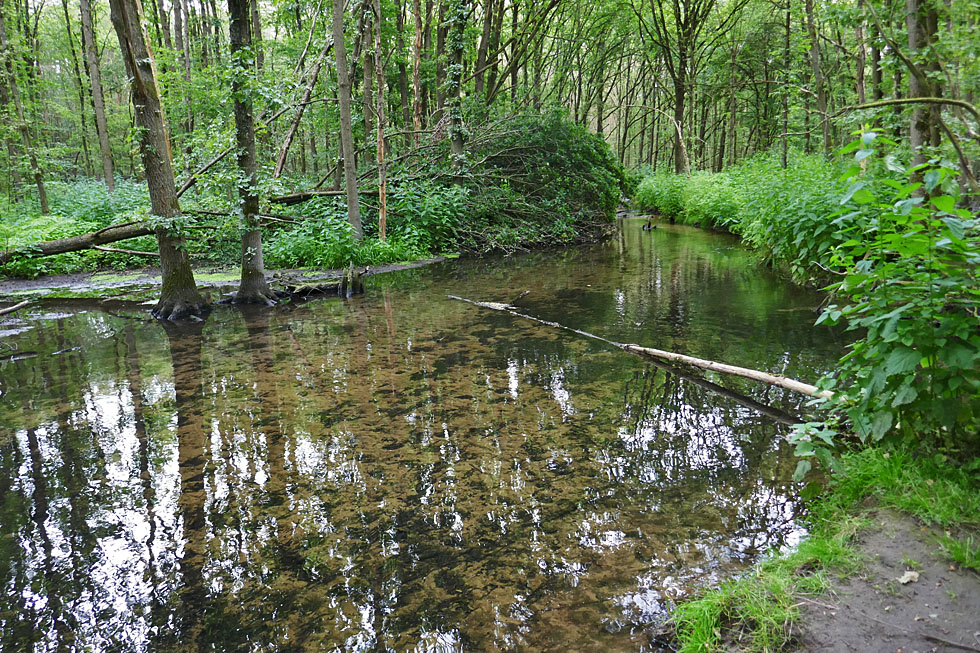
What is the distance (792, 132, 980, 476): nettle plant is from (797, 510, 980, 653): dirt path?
0.57 m

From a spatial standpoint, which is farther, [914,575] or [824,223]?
[824,223]

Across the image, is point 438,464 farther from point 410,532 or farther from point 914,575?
point 914,575

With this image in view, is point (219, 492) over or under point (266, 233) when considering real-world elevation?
under

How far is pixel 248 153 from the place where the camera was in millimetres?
9664

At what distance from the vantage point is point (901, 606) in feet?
7.61

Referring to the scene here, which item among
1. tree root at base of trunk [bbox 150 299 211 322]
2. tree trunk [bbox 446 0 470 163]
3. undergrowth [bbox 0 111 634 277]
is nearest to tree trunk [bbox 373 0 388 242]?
undergrowth [bbox 0 111 634 277]

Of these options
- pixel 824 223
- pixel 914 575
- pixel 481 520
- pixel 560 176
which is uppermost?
pixel 560 176

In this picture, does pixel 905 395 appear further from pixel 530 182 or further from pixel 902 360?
pixel 530 182

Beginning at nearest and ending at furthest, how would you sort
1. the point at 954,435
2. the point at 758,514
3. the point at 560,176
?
the point at 954,435, the point at 758,514, the point at 560,176

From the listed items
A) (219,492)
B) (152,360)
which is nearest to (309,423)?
(219,492)

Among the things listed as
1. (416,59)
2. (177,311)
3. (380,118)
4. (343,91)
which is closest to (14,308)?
(177,311)

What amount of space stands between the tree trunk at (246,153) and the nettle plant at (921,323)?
347 inches

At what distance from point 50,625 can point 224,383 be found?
369 centimetres

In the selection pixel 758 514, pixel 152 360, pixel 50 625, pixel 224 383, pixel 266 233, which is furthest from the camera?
pixel 266 233
